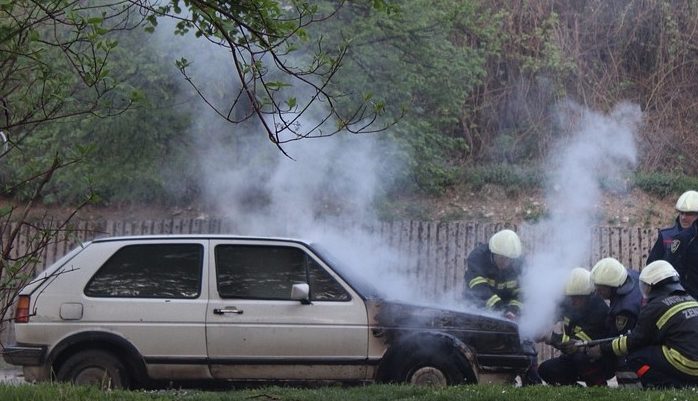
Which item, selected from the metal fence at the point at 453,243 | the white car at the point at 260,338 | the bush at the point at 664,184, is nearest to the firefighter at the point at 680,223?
the white car at the point at 260,338

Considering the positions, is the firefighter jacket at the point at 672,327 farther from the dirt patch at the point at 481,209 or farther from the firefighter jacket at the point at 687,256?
the dirt patch at the point at 481,209

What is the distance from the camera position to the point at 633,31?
Result: 18766mm

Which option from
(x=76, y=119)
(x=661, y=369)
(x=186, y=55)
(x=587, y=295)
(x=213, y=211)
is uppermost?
(x=186, y=55)

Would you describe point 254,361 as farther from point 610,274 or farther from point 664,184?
point 664,184

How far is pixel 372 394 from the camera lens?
7.54 metres

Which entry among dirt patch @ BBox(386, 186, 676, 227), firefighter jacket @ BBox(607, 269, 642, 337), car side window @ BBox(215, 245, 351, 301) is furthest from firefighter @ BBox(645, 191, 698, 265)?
dirt patch @ BBox(386, 186, 676, 227)

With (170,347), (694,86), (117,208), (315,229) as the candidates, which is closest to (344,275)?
(170,347)

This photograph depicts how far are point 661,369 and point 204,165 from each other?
8.28m

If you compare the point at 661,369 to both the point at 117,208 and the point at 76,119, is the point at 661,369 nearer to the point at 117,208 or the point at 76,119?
the point at 76,119

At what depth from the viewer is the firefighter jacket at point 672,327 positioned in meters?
7.42

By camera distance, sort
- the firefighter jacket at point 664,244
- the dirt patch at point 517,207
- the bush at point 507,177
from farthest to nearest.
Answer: the bush at point 507,177, the dirt patch at point 517,207, the firefighter jacket at point 664,244

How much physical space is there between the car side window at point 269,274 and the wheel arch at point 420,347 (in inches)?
24.3

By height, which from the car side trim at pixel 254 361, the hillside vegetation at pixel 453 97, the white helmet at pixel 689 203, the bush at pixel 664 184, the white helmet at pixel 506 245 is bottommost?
the car side trim at pixel 254 361

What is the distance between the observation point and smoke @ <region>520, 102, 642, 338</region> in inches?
388
